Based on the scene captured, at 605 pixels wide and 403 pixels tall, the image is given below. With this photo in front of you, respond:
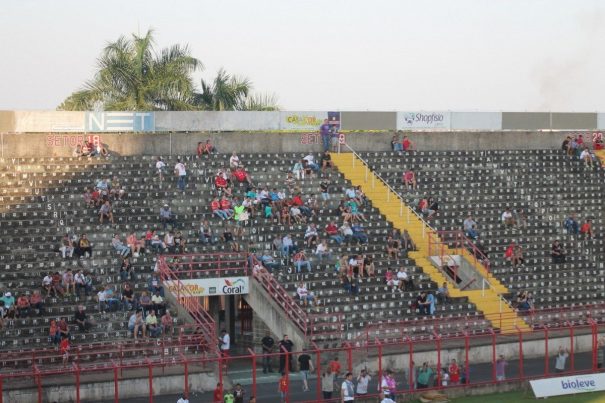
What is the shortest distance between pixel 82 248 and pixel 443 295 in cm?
1263

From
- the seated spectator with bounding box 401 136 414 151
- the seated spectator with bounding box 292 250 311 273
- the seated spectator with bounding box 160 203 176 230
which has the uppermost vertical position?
the seated spectator with bounding box 401 136 414 151

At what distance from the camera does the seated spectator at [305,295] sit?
41.0 metres

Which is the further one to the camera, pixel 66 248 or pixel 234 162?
pixel 234 162

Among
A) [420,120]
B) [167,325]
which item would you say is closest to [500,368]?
[167,325]

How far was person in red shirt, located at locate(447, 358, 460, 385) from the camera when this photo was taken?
3622cm

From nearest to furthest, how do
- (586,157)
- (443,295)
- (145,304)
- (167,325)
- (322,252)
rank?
(167,325) → (145,304) → (443,295) → (322,252) → (586,157)

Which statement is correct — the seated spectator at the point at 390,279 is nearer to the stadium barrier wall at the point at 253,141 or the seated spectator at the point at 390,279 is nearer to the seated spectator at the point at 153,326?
the seated spectator at the point at 153,326

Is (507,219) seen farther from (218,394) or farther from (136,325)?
(218,394)

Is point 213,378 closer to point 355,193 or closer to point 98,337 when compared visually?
point 98,337

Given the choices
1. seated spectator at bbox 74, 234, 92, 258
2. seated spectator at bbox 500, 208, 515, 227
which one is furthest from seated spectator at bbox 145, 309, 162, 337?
seated spectator at bbox 500, 208, 515, 227

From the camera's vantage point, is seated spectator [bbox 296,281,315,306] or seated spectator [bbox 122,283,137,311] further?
seated spectator [bbox 296,281,315,306]

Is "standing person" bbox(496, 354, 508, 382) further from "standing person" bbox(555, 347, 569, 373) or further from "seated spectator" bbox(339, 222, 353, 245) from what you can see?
"seated spectator" bbox(339, 222, 353, 245)

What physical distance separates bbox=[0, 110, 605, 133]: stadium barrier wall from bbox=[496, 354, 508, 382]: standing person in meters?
18.7

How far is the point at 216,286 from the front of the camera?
1629 inches
